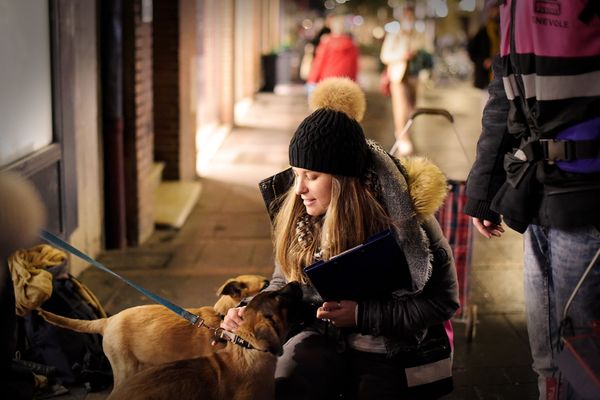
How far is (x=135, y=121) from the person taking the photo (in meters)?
7.38

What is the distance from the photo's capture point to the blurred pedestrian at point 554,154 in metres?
2.74

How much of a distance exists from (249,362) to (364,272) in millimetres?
547

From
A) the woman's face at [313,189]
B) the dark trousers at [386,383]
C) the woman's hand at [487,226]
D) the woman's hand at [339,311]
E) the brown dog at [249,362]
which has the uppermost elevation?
the woman's face at [313,189]

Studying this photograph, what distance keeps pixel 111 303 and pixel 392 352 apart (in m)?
3.04

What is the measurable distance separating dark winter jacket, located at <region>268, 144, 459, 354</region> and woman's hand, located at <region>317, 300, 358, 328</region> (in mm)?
31

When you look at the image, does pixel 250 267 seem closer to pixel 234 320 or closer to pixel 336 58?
pixel 234 320

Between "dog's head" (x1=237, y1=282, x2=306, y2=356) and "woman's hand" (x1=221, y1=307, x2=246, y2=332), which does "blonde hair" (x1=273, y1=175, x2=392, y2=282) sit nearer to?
"dog's head" (x1=237, y1=282, x2=306, y2=356)

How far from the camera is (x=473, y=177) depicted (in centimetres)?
329

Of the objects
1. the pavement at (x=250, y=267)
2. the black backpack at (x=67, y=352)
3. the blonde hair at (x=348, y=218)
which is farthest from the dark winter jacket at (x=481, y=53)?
the blonde hair at (x=348, y=218)

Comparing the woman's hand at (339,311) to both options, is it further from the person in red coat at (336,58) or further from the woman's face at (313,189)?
the person in red coat at (336,58)

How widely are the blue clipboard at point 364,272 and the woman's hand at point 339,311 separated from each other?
3 cm

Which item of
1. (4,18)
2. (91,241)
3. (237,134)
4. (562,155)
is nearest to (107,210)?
(91,241)

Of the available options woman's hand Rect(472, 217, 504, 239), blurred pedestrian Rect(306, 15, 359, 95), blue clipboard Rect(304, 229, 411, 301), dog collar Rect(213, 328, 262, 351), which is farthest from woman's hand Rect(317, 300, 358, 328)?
blurred pedestrian Rect(306, 15, 359, 95)

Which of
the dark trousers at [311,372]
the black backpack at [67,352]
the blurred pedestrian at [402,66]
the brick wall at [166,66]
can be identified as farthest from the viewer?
the blurred pedestrian at [402,66]
